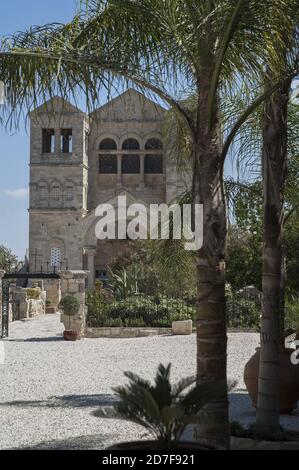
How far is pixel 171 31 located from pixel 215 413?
3.47 meters

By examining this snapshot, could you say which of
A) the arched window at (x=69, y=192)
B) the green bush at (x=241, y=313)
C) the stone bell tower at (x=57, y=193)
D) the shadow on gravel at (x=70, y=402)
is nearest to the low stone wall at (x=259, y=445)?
the shadow on gravel at (x=70, y=402)

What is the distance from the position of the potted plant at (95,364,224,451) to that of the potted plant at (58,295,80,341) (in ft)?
53.6

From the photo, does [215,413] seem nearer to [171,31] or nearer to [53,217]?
[171,31]

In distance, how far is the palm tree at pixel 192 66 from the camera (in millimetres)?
6344

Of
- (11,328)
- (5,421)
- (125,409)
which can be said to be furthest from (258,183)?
(11,328)

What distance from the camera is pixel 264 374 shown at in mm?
8016

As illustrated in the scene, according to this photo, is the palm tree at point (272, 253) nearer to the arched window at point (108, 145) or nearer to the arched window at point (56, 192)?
the arched window at point (56, 192)

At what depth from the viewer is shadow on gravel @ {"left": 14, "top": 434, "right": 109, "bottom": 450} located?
7776mm

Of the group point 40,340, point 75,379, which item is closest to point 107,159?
point 40,340

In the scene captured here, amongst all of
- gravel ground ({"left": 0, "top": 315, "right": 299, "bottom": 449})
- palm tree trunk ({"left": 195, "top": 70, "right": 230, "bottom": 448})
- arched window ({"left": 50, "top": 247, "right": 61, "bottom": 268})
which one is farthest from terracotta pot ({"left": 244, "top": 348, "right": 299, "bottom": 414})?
arched window ({"left": 50, "top": 247, "right": 61, "bottom": 268})

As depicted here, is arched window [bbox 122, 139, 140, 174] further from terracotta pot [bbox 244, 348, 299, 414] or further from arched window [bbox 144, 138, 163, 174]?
terracotta pot [bbox 244, 348, 299, 414]

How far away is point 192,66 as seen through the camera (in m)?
7.05

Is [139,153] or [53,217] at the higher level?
[139,153]

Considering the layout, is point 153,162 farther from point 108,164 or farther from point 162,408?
point 162,408
